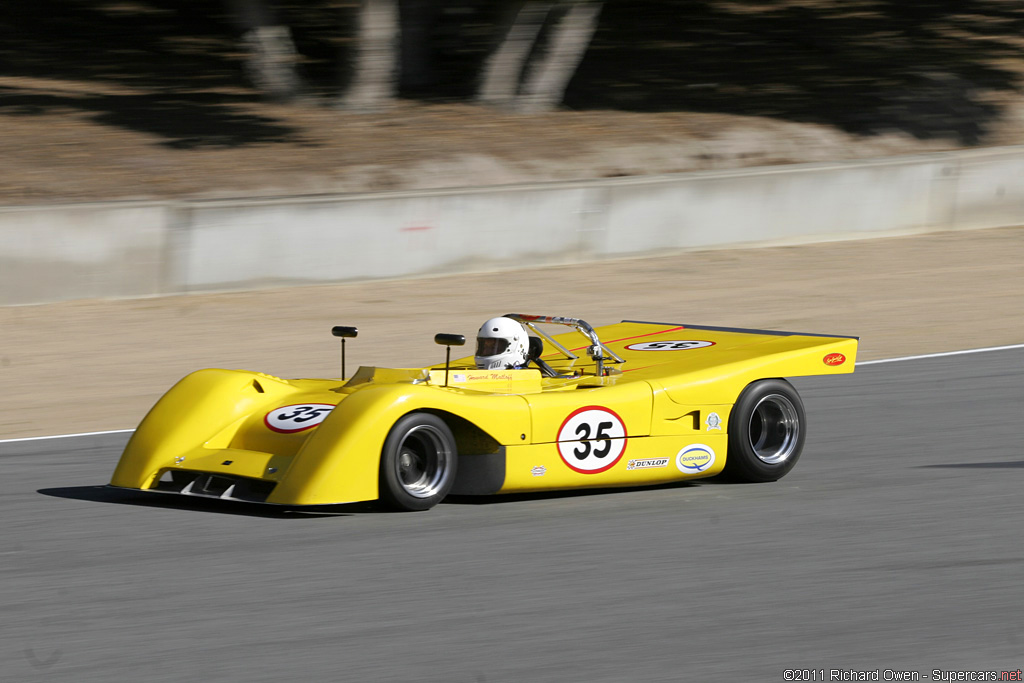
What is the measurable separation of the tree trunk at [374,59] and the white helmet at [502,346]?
40.5 feet

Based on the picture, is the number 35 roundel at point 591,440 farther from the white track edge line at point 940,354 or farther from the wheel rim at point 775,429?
the white track edge line at point 940,354

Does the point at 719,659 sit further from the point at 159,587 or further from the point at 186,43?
the point at 186,43

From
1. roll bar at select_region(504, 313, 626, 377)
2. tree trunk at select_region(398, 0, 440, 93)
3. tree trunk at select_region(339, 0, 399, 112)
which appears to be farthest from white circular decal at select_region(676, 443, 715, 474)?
tree trunk at select_region(398, 0, 440, 93)

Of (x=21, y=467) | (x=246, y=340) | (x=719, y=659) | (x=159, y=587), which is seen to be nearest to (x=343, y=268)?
(x=246, y=340)

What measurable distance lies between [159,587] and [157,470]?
152 cm

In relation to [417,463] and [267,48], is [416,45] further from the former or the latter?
[417,463]

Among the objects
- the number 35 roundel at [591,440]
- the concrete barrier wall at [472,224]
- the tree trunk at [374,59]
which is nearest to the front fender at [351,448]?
the number 35 roundel at [591,440]

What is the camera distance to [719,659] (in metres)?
5.13

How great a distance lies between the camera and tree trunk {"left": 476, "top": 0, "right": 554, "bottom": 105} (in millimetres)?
20766

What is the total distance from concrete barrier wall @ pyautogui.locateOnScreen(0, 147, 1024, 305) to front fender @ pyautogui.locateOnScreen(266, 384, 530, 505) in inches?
304

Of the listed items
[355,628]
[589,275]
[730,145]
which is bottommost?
[355,628]

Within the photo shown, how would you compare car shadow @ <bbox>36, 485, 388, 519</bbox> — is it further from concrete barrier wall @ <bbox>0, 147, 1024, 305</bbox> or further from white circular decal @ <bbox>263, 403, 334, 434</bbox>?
concrete barrier wall @ <bbox>0, 147, 1024, 305</bbox>

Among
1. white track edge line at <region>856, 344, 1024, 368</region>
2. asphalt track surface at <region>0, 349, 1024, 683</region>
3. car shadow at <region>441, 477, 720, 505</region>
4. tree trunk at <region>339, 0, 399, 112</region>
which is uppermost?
tree trunk at <region>339, 0, 399, 112</region>

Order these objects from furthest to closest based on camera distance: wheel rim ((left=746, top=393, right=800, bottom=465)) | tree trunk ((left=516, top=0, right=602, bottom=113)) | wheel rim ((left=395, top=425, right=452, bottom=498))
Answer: tree trunk ((left=516, top=0, right=602, bottom=113)) → wheel rim ((left=746, top=393, right=800, bottom=465)) → wheel rim ((left=395, top=425, right=452, bottom=498))
